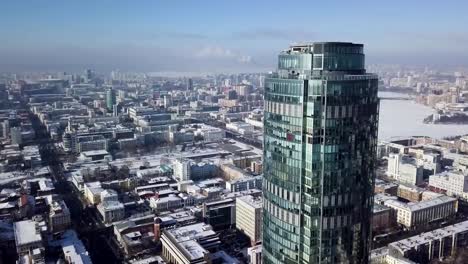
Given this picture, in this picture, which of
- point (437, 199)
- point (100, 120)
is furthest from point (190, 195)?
point (100, 120)

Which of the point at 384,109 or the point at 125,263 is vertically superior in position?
the point at 384,109

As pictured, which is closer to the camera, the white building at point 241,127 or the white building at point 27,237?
the white building at point 27,237

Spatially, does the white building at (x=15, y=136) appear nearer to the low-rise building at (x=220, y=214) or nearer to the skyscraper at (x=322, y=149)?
the low-rise building at (x=220, y=214)

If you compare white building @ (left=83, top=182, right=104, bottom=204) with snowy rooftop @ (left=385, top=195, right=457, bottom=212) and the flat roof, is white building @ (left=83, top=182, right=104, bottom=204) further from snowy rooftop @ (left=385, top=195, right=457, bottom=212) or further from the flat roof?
snowy rooftop @ (left=385, top=195, right=457, bottom=212)

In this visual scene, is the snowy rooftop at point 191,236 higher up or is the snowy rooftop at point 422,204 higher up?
the snowy rooftop at point 422,204

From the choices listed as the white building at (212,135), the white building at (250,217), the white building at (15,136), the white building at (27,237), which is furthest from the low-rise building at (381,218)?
the white building at (15,136)

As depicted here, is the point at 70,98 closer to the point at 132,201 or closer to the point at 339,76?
the point at 132,201

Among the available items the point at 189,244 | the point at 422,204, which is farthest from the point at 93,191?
the point at 422,204
